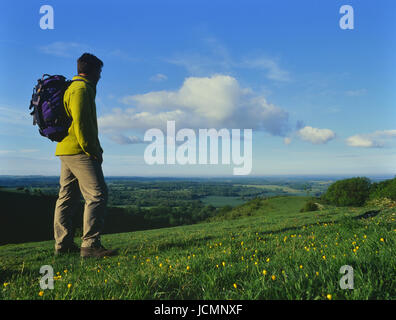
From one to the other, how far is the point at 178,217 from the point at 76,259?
40.0 metres

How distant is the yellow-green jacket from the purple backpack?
0.12m

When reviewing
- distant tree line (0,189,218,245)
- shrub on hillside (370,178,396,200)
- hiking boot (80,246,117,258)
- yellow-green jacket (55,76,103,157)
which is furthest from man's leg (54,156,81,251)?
shrub on hillside (370,178,396,200)

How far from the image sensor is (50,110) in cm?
522

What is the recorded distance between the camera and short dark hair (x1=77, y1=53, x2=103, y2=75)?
5.57 metres

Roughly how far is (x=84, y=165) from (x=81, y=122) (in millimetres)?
923

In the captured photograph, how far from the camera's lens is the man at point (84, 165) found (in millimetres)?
5090

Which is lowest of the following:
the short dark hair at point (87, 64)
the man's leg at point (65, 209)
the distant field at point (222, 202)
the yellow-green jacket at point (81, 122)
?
the distant field at point (222, 202)

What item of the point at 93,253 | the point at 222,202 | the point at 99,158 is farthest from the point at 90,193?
the point at 222,202

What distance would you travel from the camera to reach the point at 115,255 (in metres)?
5.36

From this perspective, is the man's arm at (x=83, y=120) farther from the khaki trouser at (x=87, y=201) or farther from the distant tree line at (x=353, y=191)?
the distant tree line at (x=353, y=191)

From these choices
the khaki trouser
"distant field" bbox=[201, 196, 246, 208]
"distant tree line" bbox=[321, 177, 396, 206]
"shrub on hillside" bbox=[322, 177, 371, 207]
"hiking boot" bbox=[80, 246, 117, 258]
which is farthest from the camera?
"distant field" bbox=[201, 196, 246, 208]

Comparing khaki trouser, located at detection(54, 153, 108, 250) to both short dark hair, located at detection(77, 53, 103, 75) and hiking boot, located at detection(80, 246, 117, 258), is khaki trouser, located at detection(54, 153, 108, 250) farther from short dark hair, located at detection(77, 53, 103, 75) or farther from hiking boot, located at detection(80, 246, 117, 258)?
short dark hair, located at detection(77, 53, 103, 75)

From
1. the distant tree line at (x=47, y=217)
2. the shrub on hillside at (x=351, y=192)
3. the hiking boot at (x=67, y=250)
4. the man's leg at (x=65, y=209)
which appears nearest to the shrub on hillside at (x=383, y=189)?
the shrub on hillside at (x=351, y=192)

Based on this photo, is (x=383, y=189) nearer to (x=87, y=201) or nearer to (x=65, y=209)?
(x=87, y=201)
